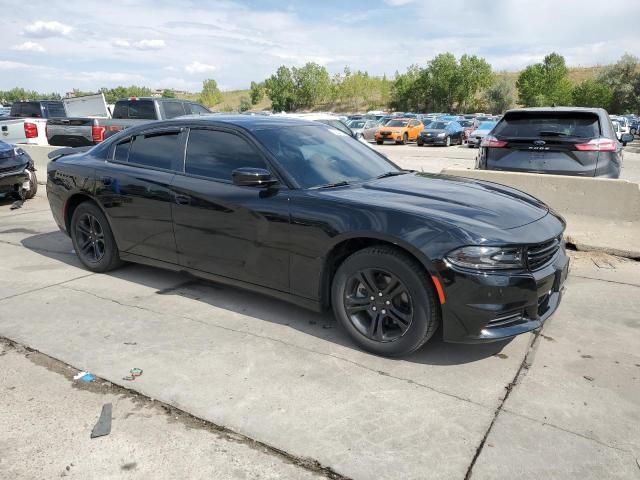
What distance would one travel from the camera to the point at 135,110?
1317cm

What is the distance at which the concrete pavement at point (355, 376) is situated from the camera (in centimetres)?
264

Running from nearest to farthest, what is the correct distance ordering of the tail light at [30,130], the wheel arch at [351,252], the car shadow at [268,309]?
1. the wheel arch at [351,252]
2. the car shadow at [268,309]
3. the tail light at [30,130]

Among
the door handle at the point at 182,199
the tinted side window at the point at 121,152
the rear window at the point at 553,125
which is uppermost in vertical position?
the rear window at the point at 553,125

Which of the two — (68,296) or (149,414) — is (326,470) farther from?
(68,296)

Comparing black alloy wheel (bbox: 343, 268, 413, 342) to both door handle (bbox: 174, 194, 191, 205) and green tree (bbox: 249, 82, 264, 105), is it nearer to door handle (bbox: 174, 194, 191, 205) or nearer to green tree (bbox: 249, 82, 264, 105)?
door handle (bbox: 174, 194, 191, 205)

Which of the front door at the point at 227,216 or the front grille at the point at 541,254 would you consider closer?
the front grille at the point at 541,254

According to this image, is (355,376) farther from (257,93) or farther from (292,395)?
(257,93)

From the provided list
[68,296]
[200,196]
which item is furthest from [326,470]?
[68,296]

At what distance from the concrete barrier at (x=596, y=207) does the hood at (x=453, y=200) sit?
2256 mm

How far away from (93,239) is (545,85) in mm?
83791

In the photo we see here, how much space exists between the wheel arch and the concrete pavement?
0.42 meters

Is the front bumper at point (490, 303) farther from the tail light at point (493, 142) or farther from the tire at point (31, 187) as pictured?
the tire at point (31, 187)

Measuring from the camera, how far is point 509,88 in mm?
85438

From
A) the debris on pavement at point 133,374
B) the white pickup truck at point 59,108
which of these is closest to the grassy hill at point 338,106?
the white pickup truck at point 59,108
